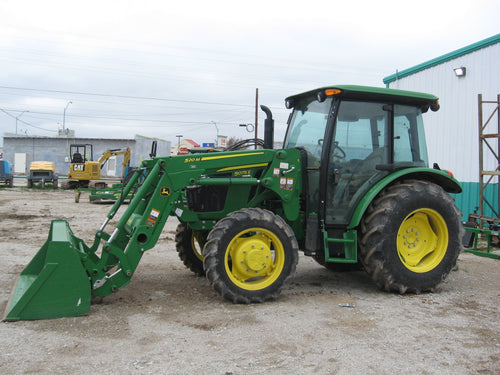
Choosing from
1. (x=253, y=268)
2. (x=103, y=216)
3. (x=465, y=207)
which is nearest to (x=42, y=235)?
(x=103, y=216)

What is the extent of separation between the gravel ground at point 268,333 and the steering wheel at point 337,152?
1.69 m

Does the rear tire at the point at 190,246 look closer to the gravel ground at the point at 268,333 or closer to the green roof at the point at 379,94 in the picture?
the gravel ground at the point at 268,333

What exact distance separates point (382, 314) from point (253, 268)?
145cm

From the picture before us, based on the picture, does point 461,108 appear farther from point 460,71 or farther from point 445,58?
point 445,58

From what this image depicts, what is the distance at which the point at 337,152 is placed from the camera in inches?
229

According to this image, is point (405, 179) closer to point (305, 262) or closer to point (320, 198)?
point (320, 198)

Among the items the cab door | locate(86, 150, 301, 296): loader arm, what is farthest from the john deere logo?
the cab door

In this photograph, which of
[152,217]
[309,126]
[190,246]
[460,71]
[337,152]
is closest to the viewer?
[152,217]

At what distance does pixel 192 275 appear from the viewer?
6.69 metres

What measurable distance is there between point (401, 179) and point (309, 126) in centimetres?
136

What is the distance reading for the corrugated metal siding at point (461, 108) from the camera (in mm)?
12266

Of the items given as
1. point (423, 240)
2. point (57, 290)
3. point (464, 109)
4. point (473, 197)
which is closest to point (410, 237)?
point (423, 240)

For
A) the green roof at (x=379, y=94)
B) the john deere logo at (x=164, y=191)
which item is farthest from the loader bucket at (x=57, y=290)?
the green roof at (x=379, y=94)

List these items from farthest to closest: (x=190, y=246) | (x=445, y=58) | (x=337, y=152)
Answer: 1. (x=445, y=58)
2. (x=190, y=246)
3. (x=337, y=152)
